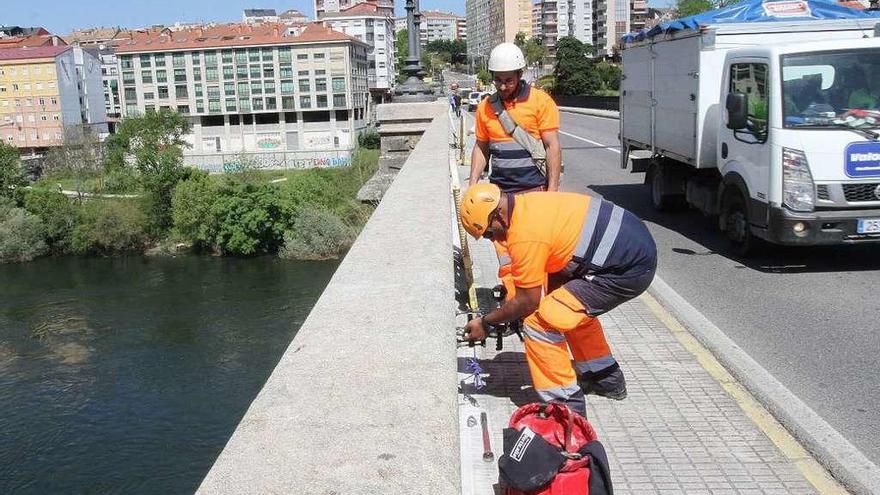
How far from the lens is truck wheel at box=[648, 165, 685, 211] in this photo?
12.4m

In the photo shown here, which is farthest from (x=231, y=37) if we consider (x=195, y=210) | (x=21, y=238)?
(x=21, y=238)

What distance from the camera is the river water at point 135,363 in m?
34.3

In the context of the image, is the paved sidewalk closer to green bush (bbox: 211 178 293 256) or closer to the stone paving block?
the stone paving block

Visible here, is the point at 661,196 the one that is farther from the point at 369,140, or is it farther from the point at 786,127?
the point at 369,140

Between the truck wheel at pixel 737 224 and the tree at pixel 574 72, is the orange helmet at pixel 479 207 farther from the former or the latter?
the tree at pixel 574 72


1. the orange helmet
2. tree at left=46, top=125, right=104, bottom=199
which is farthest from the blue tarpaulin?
tree at left=46, top=125, right=104, bottom=199

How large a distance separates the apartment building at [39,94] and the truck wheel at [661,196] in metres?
102

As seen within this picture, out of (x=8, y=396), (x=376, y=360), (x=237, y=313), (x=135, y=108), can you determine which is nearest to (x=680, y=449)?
(x=376, y=360)

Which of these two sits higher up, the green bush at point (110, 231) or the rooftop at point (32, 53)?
the rooftop at point (32, 53)

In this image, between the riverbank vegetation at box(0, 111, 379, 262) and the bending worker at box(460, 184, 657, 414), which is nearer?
the bending worker at box(460, 184, 657, 414)

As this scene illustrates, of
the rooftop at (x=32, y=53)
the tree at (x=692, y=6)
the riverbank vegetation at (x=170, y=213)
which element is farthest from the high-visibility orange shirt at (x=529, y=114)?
the rooftop at (x=32, y=53)

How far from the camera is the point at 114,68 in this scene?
141 metres

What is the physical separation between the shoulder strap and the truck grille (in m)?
3.79

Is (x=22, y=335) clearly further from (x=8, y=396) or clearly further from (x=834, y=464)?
(x=834, y=464)
